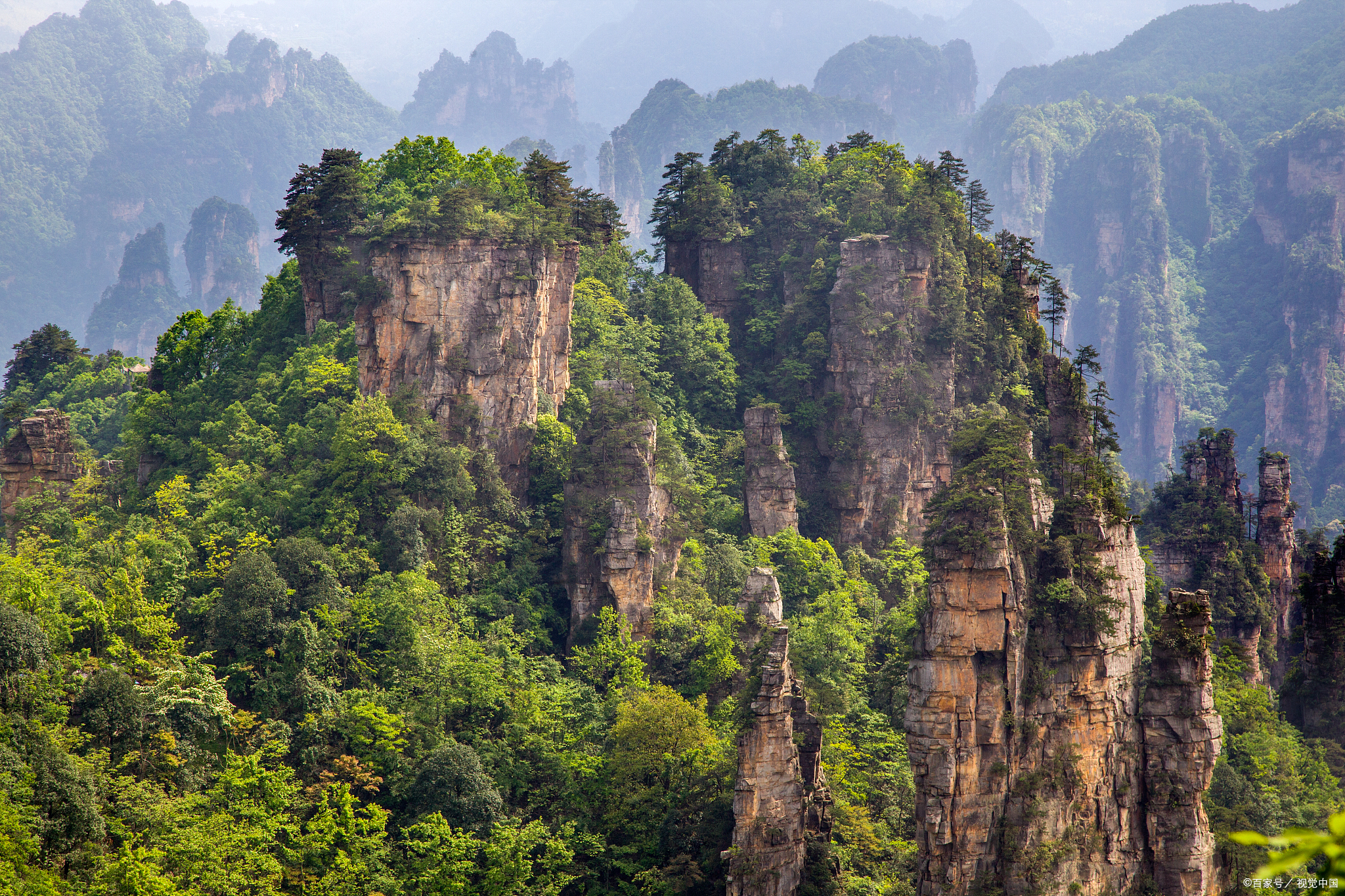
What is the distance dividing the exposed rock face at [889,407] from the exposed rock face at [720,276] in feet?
26.7

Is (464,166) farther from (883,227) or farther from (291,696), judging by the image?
(291,696)

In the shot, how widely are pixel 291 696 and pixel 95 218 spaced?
13486cm

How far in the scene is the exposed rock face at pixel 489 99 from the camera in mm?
181500

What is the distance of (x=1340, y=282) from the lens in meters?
127

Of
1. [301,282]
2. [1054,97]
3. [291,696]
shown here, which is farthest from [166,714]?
[1054,97]

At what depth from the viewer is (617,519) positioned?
49469 millimetres

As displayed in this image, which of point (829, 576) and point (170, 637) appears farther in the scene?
point (829, 576)

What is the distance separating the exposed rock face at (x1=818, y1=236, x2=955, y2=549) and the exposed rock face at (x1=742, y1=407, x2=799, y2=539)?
427 centimetres

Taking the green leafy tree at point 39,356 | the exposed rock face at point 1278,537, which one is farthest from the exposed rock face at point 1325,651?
the green leafy tree at point 39,356

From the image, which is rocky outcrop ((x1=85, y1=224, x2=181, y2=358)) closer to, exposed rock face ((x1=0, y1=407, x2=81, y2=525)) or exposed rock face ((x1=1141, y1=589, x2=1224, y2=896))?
exposed rock face ((x1=0, y1=407, x2=81, y2=525))

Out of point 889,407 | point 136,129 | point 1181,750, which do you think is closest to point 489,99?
point 136,129

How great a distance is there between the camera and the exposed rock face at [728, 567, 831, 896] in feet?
122

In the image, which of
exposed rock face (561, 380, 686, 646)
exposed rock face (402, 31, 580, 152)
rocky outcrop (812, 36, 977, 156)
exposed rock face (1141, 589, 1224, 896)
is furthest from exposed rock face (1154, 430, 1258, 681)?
exposed rock face (402, 31, 580, 152)

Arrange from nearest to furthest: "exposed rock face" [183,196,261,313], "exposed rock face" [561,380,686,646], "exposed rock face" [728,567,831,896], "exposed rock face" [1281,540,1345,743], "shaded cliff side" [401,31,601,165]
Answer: "exposed rock face" [728,567,831,896] → "exposed rock face" [1281,540,1345,743] → "exposed rock face" [561,380,686,646] → "exposed rock face" [183,196,261,313] → "shaded cliff side" [401,31,601,165]
